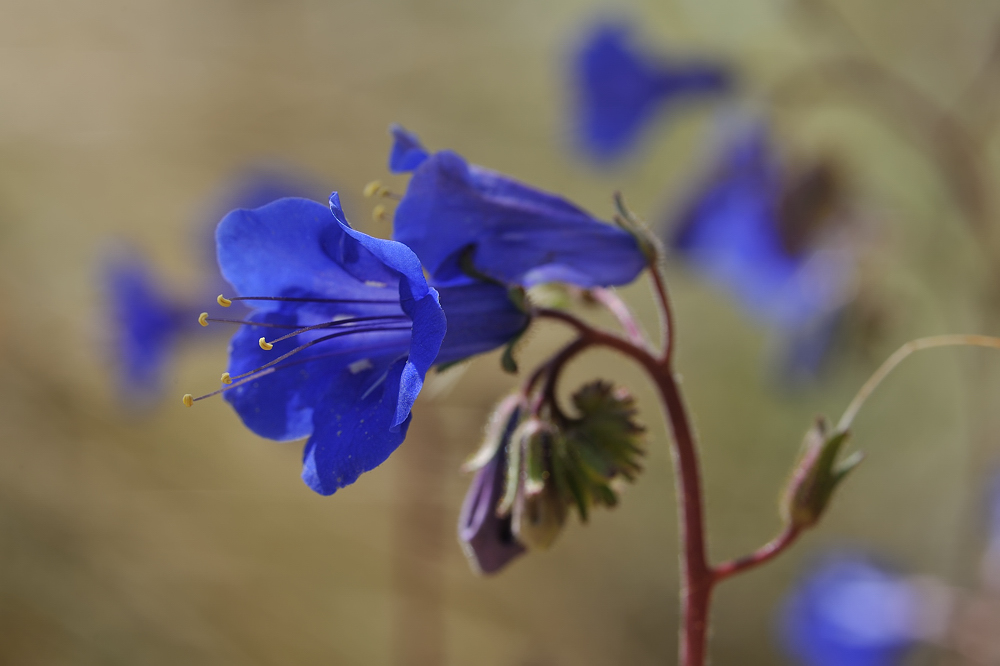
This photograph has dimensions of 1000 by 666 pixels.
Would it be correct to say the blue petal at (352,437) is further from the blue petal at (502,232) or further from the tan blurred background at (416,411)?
the tan blurred background at (416,411)

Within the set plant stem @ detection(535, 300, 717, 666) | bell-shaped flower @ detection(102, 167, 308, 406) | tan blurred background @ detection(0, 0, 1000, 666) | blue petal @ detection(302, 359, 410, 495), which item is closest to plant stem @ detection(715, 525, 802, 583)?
plant stem @ detection(535, 300, 717, 666)

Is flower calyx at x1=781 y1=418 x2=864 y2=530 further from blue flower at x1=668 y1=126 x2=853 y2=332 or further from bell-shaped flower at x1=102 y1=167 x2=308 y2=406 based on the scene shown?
bell-shaped flower at x1=102 y1=167 x2=308 y2=406

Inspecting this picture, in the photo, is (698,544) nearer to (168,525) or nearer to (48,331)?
(168,525)

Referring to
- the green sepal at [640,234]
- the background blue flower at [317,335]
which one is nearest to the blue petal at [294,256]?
the background blue flower at [317,335]

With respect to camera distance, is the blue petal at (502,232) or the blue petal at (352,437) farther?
the blue petal at (502,232)

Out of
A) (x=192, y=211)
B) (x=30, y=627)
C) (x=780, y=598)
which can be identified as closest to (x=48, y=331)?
(x=192, y=211)

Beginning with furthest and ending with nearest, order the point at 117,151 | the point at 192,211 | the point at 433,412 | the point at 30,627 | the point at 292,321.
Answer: the point at 117,151
the point at 192,211
the point at 30,627
the point at 433,412
the point at 292,321

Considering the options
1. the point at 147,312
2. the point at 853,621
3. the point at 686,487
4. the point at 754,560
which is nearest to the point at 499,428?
the point at 686,487
